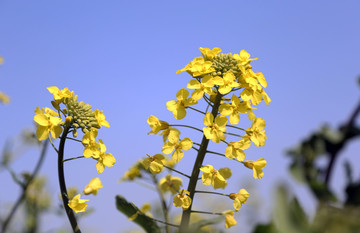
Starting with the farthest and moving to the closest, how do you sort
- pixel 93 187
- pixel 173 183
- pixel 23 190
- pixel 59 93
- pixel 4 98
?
pixel 4 98 → pixel 23 190 → pixel 173 183 → pixel 93 187 → pixel 59 93

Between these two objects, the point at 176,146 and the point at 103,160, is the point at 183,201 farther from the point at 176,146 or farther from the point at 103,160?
the point at 103,160

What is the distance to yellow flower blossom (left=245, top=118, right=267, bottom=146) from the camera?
175cm

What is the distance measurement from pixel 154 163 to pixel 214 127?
0.33 m

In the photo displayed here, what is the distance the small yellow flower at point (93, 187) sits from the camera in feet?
6.36

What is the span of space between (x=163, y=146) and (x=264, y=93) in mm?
543

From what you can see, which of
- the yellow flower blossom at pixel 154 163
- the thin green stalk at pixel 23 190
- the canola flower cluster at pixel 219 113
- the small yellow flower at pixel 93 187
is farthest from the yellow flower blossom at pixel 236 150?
the thin green stalk at pixel 23 190

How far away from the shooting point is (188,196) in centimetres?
163

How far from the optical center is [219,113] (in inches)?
68.9

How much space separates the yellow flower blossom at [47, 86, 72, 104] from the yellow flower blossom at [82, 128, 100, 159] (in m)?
0.21

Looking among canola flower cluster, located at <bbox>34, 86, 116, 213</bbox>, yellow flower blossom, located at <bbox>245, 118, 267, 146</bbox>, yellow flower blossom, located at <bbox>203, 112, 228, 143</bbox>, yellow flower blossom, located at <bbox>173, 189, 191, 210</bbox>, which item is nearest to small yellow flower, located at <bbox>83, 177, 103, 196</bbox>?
canola flower cluster, located at <bbox>34, 86, 116, 213</bbox>

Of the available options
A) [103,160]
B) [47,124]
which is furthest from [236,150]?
[47,124]

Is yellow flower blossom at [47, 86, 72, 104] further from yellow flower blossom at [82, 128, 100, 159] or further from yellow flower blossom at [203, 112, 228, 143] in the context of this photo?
yellow flower blossom at [203, 112, 228, 143]

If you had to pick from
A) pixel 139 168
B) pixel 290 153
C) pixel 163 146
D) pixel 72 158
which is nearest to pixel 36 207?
pixel 139 168

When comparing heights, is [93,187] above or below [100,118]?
below
